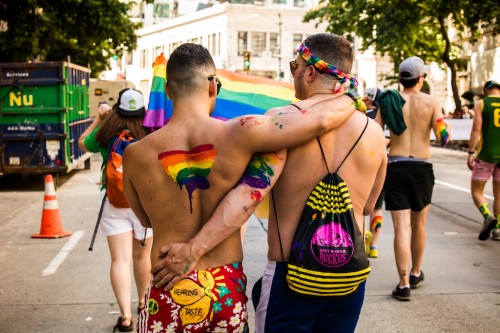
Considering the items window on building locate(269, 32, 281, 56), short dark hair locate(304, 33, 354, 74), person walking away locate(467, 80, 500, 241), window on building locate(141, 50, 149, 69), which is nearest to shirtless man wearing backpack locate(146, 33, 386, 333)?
short dark hair locate(304, 33, 354, 74)

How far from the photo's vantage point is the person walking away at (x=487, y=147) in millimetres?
9734

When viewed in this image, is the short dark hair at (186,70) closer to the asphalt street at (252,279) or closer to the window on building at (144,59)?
the asphalt street at (252,279)

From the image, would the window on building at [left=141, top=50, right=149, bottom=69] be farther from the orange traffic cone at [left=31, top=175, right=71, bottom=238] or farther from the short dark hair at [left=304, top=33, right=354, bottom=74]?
the short dark hair at [left=304, top=33, right=354, bottom=74]

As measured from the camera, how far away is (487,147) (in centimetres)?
983

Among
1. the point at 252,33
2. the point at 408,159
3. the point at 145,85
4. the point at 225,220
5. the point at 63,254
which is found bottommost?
the point at 145,85

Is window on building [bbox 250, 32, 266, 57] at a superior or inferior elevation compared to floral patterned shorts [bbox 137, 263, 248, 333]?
superior

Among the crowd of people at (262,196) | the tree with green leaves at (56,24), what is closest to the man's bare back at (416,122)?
the crowd of people at (262,196)

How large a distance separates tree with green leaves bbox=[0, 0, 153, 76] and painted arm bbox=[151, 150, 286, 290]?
64.5 ft

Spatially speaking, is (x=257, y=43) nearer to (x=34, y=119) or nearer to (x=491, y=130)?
(x=34, y=119)

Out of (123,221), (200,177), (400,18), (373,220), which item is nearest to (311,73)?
(200,177)

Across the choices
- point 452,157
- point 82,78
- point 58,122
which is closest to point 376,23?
point 452,157

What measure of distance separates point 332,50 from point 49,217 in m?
7.47

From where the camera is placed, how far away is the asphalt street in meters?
6.17

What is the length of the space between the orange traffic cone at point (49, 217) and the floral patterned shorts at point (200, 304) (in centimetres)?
718
